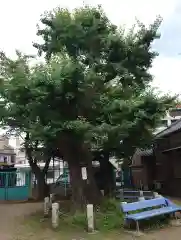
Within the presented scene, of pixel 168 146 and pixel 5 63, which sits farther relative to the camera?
pixel 168 146

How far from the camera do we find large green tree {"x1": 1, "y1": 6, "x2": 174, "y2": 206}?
522 inches

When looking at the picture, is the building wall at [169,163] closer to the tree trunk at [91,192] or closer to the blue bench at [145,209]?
the tree trunk at [91,192]

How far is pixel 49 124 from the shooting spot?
44.4 feet

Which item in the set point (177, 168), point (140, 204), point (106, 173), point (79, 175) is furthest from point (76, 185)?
point (177, 168)

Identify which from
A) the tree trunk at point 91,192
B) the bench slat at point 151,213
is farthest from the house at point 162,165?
the bench slat at point 151,213

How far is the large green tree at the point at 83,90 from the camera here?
1325 cm

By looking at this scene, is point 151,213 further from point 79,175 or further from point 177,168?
point 177,168

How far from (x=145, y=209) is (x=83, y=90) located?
503 cm

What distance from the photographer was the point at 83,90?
44.8 ft

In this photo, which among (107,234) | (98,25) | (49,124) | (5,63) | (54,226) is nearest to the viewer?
(107,234)

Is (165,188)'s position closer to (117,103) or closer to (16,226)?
(117,103)

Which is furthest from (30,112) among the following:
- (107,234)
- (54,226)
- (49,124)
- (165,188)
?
(165,188)

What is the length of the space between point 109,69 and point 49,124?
4.12 metres

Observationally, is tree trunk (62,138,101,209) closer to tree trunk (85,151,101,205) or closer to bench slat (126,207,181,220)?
tree trunk (85,151,101,205)
